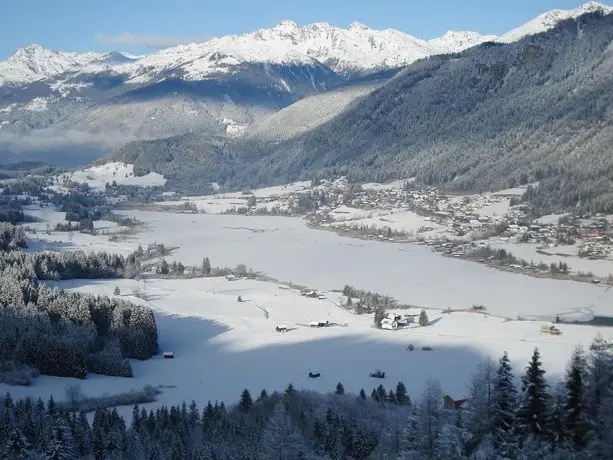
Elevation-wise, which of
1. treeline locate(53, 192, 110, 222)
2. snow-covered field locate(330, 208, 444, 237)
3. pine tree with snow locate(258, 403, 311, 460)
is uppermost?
treeline locate(53, 192, 110, 222)

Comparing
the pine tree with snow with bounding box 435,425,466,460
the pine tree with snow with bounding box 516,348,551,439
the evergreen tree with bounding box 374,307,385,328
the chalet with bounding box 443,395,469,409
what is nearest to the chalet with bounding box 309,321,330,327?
the evergreen tree with bounding box 374,307,385,328

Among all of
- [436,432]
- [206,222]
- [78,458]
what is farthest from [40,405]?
[206,222]

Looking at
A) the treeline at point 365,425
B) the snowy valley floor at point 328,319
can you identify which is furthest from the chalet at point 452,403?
the snowy valley floor at point 328,319

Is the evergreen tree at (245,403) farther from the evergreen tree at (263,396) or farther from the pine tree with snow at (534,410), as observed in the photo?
the pine tree with snow at (534,410)

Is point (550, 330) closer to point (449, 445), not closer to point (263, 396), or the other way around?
point (263, 396)

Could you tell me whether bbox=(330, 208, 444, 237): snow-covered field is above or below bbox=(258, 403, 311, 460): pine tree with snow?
above

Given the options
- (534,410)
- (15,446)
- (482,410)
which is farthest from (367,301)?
(534,410)

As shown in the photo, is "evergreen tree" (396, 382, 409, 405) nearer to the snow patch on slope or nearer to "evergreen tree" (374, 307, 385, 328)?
"evergreen tree" (374, 307, 385, 328)
